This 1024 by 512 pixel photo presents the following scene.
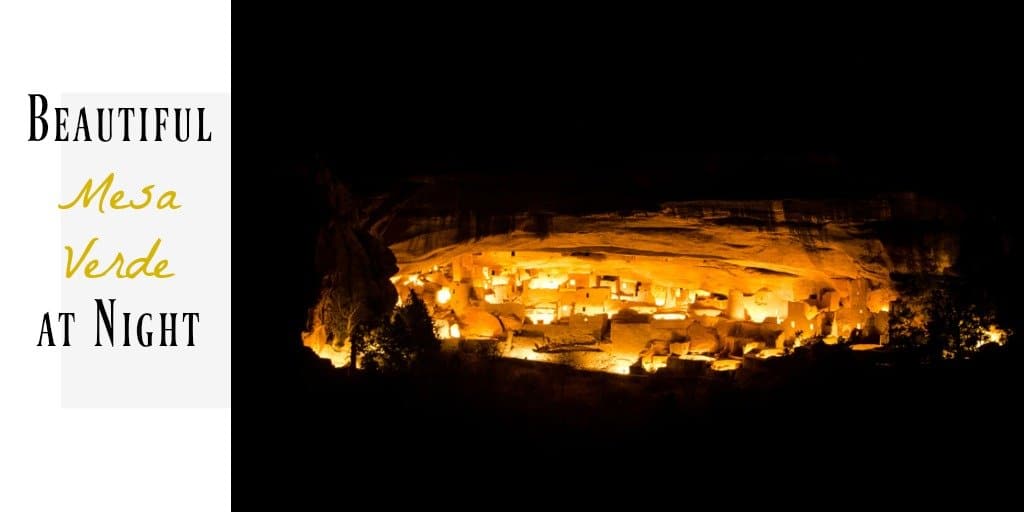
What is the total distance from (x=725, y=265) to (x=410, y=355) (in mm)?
6268

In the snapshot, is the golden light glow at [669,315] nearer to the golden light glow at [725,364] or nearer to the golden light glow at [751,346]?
the golden light glow at [751,346]

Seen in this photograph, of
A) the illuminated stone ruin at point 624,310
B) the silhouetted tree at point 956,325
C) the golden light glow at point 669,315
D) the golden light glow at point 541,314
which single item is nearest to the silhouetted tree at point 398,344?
the illuminated stone ruin at point 624,310

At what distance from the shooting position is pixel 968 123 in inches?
412

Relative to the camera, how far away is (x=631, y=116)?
36.3 feet

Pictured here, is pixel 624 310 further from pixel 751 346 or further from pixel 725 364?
pixel 725 364

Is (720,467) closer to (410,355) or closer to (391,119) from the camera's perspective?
(410,355)

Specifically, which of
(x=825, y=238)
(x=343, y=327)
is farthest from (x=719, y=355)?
(x=343, y=327)

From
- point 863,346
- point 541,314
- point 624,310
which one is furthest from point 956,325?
point 541,314

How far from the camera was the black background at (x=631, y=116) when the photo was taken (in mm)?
10141

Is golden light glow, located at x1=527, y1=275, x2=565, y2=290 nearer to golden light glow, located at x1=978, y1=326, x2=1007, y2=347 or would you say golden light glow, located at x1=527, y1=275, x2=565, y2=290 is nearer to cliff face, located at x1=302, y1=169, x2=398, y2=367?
cliff face, located at x1=302, y1=169, x2=398, y2=367

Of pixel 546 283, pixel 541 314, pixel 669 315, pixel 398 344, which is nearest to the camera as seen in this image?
pixel 398 344

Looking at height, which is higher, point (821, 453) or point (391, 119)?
point (391, 119)

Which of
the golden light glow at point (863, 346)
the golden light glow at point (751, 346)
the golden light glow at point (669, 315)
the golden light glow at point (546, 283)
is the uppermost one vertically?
the golden light glow at point (546, 283)

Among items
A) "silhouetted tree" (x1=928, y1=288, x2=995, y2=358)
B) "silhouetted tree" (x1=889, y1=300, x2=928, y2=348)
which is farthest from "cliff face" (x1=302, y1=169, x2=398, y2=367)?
"silhouetted tree" (x1=928, y1=288, x2=995, y2=358)
